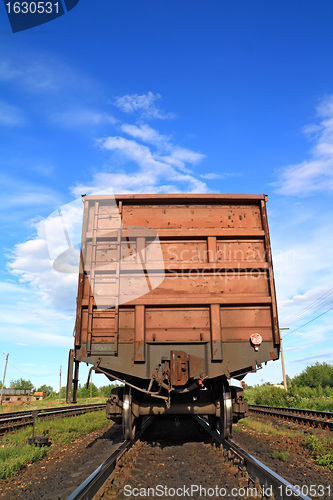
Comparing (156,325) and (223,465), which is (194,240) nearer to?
(156,325)

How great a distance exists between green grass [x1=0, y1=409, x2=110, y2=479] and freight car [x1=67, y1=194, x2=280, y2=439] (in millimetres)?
1455

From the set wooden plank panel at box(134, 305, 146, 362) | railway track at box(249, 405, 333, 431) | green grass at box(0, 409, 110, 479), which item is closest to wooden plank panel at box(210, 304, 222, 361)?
wooden plank panel at box(134, 305, 146, 362)

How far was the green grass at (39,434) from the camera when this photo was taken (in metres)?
6.21

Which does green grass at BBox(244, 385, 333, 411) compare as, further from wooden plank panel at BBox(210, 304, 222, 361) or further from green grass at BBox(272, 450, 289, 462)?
wooden plank panel at BBox(210, 304, 222, 361)

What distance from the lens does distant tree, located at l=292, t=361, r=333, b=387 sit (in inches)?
1125

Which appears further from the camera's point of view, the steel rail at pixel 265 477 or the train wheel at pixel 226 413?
the train wheel at pixel 226 413

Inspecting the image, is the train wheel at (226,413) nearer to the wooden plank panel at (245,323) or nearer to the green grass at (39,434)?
the wooden plank panel at (245,323)

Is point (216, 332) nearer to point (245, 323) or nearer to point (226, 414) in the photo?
point (245, 323)

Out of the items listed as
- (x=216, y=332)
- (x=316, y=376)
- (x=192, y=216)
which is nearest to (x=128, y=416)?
(x=216, y=332)

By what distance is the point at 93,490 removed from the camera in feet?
13.4

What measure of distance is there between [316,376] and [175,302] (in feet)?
89.5

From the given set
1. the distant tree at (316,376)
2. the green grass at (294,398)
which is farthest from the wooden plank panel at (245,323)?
the distant tree at (316,376)

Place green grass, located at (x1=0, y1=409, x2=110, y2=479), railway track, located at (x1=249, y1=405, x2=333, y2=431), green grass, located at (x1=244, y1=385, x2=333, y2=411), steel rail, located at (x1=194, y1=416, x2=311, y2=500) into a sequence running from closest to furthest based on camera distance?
steel rail, located at (x1=194, y1=416, x2=311, y2=500)
green grass, located at (x1=0, y1=409, x2=110, y2=479)
railway track, located at (x1=249, y1=405, x2=333, y2=431)
green grass, located at (x1=244, y1=385, x2=333, y2=411)

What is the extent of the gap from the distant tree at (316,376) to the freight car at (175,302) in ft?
83.2
